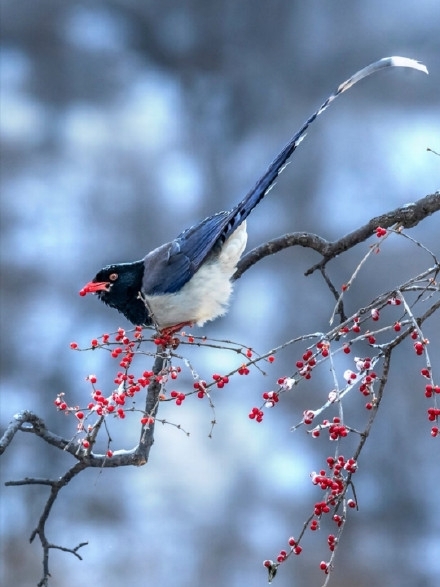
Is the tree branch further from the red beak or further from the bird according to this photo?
the red beak

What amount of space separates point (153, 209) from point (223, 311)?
28.7 inches

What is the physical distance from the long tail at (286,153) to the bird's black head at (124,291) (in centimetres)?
13

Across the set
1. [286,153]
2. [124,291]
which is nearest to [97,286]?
[124,291]

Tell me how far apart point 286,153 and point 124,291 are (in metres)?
0.27

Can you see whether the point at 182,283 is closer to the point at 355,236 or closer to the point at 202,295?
the point at 202,295

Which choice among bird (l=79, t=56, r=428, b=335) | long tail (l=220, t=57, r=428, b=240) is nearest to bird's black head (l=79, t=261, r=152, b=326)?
bird (l=79, t=56, r=428, b=335)

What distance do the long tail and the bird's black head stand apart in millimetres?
132

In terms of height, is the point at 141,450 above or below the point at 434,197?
below

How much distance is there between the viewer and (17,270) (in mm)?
1774

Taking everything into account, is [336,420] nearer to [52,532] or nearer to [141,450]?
[141,450]

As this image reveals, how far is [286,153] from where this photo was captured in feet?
3.11

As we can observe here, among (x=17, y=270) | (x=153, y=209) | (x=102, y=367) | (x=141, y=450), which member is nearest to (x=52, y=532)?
(x=102, y=367)

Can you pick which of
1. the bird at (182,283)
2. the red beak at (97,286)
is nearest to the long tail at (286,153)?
the bird at (182,283)

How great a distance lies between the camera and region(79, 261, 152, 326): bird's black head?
105 centimetres
